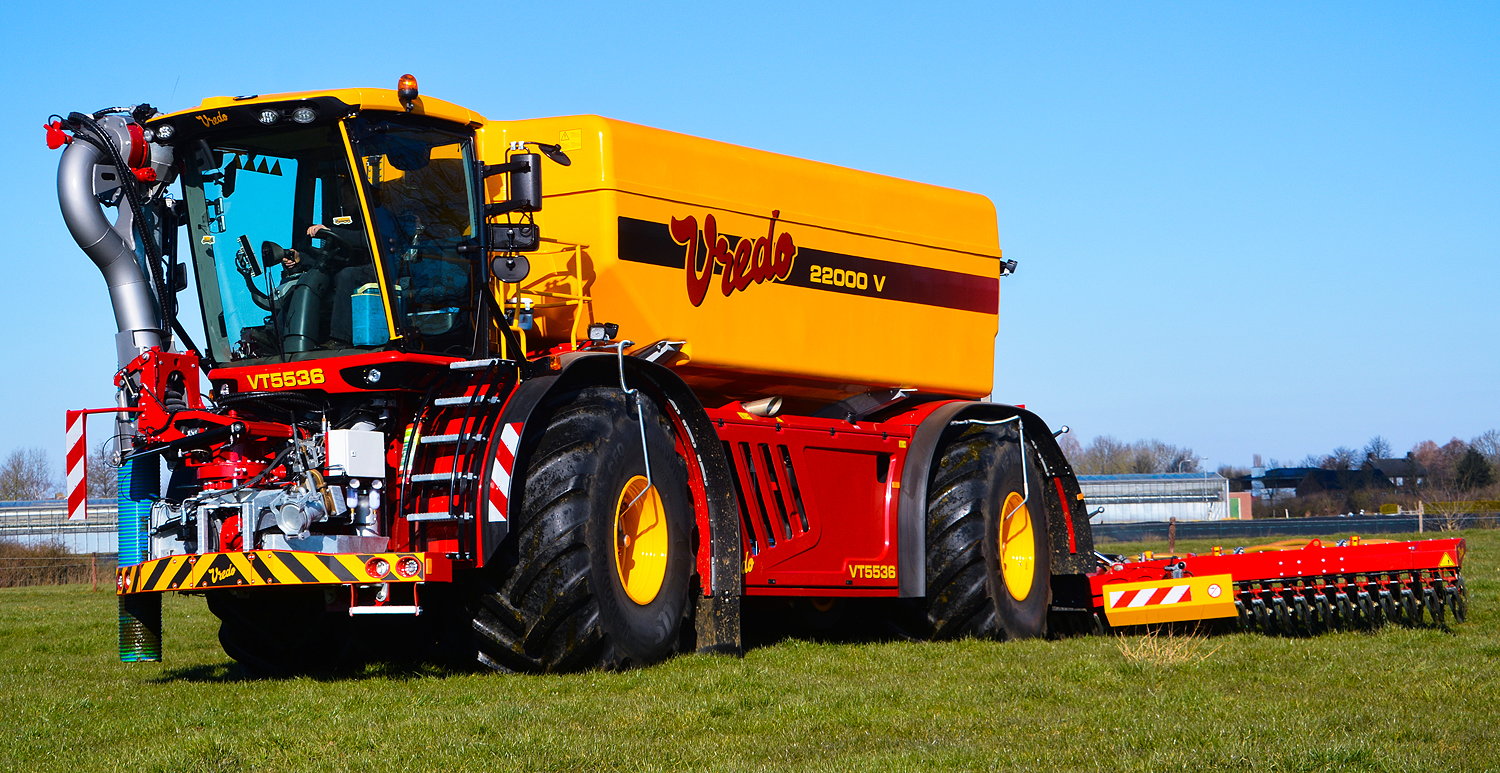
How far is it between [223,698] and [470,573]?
1.65 metres

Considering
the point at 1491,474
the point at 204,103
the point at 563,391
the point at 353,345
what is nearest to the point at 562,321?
the point at 563,391

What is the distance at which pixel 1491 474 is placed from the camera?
94.6 m

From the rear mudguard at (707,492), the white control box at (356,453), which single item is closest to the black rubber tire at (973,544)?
the rear mudguard at (707,492)

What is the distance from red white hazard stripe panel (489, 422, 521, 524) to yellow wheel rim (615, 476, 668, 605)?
1.08 meters

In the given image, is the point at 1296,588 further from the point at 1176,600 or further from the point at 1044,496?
the point at 1044,496

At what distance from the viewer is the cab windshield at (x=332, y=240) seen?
402 inches

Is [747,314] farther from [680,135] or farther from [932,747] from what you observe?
[932,747]

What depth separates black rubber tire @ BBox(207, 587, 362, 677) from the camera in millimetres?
11180

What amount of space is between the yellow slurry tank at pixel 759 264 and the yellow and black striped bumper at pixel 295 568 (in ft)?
8.02

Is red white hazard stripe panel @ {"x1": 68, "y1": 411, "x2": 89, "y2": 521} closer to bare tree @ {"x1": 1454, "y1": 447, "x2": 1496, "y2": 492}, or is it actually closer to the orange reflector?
the orange reflector

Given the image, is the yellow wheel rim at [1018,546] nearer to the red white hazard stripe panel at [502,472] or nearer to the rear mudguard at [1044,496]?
the rear mudguard at [1044,496]

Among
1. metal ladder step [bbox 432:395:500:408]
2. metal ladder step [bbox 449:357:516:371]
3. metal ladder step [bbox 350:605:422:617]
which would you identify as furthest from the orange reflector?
metal ladder step [bbox 449:357:516:371]

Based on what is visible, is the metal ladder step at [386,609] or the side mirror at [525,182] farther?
the side mirror at [525,182]

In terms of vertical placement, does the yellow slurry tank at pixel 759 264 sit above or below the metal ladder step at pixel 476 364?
above
